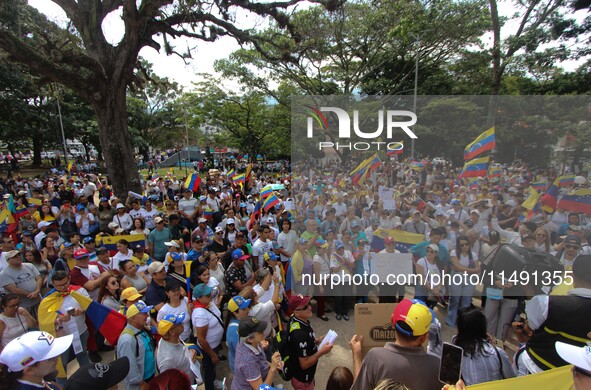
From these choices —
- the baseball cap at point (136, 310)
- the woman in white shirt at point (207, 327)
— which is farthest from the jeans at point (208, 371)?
the baseball cap at point (136, 310)

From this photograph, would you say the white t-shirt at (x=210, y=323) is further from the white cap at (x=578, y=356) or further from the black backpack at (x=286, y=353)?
the white cap at (x=578, y=356)

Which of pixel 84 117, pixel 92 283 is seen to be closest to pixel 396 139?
pixel 92 283

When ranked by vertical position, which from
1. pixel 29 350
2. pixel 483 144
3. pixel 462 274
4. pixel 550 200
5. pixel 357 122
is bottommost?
pixel 462 274

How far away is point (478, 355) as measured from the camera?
8.34 feet

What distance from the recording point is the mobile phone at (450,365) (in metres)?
2.08

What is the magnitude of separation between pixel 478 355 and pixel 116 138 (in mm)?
12111

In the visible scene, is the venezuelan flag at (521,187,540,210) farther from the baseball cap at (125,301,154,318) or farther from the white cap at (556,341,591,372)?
the baseball cap at (125,301,154,318)

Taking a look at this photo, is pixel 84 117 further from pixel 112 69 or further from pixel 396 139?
pixel 396 139

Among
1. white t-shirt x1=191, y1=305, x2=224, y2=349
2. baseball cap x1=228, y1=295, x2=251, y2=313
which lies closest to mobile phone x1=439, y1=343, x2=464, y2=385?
baseball cap x1=228, y1=295, x2=251, y2=313

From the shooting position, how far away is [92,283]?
4.60 metres

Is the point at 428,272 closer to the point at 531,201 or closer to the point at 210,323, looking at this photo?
the point at 210,323

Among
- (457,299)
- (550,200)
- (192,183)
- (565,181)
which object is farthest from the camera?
(192,183)

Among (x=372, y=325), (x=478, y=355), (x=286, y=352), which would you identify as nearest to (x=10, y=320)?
(x=286, y=352)

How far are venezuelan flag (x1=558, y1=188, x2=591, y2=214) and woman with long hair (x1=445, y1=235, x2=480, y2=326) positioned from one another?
3.14 metres
